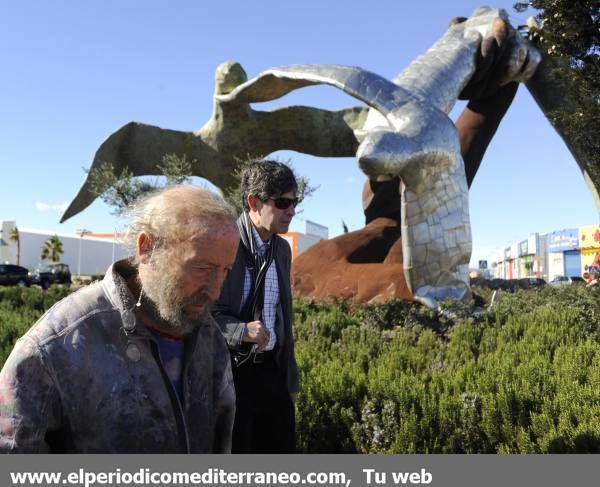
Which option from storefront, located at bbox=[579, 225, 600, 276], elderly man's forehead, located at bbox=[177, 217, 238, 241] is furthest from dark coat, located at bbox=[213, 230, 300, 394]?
storefront, located at bbox=[579, 225, 600, 276]

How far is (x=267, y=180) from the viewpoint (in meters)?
2.47

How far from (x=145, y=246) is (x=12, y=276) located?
27308 mm

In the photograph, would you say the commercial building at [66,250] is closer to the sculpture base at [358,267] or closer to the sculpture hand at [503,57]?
the sculpture base at [358,267]

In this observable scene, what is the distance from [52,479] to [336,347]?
4295 mm

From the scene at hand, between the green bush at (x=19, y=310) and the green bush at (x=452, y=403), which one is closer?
the green bush at (x=452, y=403)

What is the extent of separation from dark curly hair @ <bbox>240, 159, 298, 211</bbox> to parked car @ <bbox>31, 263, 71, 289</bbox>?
26.0m

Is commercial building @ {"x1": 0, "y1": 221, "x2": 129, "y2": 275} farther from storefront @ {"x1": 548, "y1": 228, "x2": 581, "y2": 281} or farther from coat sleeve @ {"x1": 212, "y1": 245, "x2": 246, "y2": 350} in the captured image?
coat sleeve @ {"x1": 212, "y1": 245, "x2": 246, "y2": 350}

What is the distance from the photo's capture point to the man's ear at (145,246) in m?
1.45

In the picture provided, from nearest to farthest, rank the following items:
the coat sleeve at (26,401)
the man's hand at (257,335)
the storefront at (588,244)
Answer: the coat sleeve at (26,401) → the man's hand at (257,335) → the storefront at (588,244)

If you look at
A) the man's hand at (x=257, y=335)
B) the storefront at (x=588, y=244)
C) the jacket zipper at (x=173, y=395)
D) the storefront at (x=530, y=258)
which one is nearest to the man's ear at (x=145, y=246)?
the jacket zipper at (x=173, y=395)

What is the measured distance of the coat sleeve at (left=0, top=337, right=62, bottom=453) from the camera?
1267mm

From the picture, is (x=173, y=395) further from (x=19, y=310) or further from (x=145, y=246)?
(x=19, y=310)

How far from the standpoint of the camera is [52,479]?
1.37m

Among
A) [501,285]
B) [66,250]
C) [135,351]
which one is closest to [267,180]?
[135,351]
